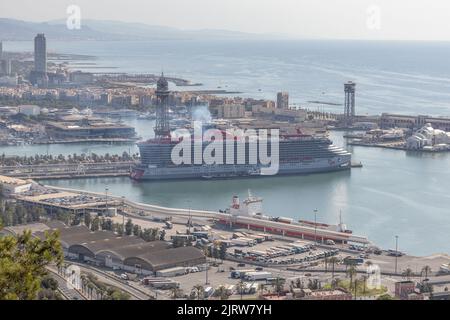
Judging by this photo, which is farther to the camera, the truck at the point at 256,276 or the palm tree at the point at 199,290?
the truck at the point at 256,276

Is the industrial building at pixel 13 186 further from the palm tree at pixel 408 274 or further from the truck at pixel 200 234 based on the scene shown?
the palm tree at pixel 408 274

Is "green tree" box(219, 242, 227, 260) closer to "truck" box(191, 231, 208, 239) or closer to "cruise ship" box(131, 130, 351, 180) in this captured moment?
"truck" box(191, 231, 208, 239)

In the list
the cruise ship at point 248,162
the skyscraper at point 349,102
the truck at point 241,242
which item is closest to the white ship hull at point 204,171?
the cruise ship at point 248,162

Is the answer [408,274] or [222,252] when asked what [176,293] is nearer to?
[222,252]

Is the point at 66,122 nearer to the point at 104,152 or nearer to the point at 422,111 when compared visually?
the point at 104,152

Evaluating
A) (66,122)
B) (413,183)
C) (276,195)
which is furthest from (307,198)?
(66,122)

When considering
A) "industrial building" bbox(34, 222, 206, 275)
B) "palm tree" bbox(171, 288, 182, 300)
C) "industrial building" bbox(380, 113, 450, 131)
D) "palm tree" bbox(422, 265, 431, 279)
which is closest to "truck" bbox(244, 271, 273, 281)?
"industrial building" bbox(34, 222, 206, 275)
